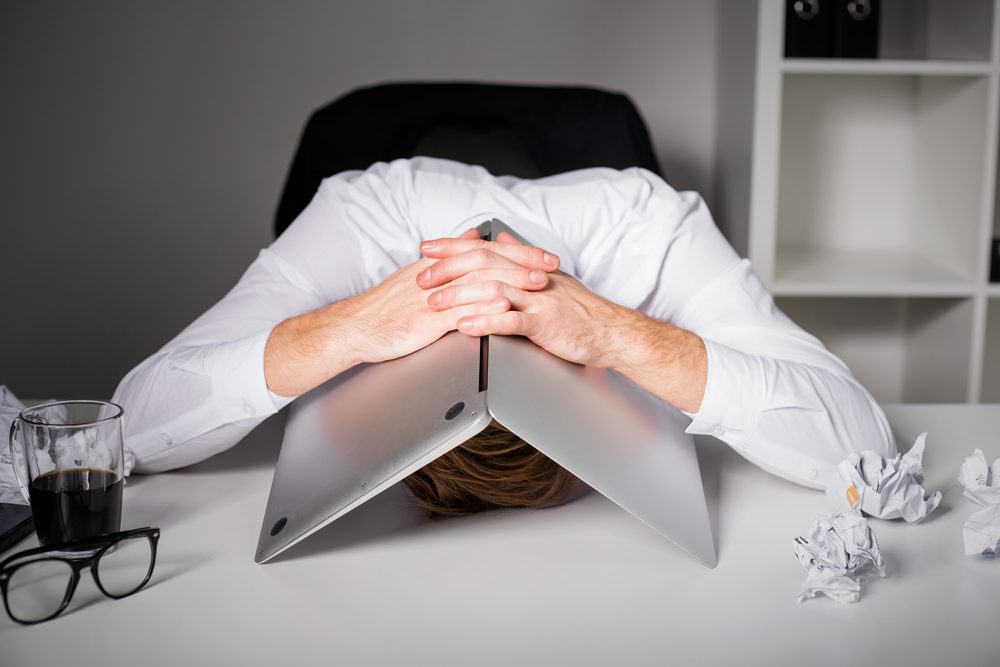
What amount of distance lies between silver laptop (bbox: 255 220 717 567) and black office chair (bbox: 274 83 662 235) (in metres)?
0.92

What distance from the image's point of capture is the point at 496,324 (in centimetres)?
89

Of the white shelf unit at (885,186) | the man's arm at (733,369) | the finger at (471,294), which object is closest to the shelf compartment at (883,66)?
the white shelf unit at (885,186)

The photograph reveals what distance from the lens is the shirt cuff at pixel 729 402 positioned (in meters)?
1.02

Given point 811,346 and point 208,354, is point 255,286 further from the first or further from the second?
point 811,346

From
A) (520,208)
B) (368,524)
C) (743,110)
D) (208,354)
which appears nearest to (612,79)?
(743,110)

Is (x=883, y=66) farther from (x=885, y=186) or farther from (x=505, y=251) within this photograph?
(x=505, y=251)

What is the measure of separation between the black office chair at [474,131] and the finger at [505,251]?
2.75ft

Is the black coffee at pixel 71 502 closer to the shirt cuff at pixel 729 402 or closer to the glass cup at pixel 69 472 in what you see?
the glass cup at pixel 69 472

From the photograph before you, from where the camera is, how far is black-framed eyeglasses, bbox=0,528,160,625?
758mm

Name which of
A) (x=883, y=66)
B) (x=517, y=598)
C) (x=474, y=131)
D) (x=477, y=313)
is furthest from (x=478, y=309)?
(x=883, y=66)

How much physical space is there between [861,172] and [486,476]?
2050 millimetres

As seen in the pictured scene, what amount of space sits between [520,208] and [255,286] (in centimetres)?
39

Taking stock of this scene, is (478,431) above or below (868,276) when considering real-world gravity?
above

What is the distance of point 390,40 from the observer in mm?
2572
